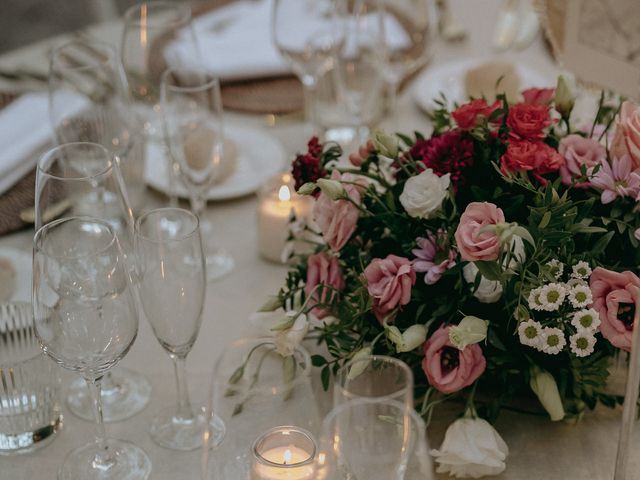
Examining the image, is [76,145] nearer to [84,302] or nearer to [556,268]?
[84,302]

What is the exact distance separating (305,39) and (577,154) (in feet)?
2.10

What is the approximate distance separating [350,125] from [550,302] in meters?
0.76

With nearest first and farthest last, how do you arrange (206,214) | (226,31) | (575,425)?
(575,425) → (206,214) → (226,31)

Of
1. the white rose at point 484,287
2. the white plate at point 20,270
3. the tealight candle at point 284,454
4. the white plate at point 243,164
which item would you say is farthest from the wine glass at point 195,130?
the tealight candle at point 284,454

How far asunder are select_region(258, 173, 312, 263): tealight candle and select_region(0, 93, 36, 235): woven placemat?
0.36 m

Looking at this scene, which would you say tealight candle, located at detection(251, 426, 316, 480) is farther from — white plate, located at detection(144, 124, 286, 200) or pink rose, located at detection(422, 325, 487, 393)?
white plate, located at detection(144, 124, 286, 200)

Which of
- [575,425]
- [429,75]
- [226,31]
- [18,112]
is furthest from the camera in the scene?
[226,31]

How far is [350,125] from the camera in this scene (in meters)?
1.53

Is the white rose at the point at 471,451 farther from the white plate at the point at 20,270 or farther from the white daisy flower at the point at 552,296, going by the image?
the white plate at the point at 20,270

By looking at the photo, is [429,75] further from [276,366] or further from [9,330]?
[276,366]

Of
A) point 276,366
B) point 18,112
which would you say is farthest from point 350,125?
point 276,366

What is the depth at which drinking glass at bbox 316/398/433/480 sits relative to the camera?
0.63 metres

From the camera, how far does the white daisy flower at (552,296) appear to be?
2.72ft

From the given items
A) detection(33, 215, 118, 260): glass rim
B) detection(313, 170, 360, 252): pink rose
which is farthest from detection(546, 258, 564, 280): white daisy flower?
detection(33, 215, 118, 260): glass rim
